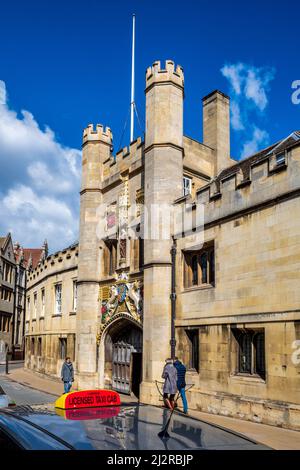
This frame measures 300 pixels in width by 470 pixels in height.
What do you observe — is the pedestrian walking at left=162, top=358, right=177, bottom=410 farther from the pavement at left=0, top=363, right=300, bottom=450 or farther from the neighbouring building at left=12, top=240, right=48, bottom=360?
the neighbouring building at left=12, top=240, right=48, bottom=360

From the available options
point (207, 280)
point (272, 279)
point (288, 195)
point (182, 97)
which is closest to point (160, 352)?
point (207, 280)

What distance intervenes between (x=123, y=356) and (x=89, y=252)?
4853mm

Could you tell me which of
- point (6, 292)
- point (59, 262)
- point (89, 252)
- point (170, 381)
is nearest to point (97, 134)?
point (89, 252)

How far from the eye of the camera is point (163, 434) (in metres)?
3.25

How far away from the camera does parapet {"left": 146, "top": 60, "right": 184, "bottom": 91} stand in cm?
1769

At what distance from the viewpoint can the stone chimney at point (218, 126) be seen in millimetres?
21016

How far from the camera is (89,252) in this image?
21125 millimetres

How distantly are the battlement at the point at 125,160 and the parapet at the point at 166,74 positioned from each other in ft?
8.12

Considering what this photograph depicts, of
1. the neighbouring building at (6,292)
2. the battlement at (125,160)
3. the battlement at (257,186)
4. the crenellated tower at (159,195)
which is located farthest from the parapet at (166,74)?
the neighbouring building at (6,292)

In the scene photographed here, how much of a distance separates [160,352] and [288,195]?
22.0ft

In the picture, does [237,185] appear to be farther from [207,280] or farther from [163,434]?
[163,434]

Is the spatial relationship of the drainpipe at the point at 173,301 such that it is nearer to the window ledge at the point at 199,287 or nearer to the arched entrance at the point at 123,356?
the window ledge at the point at 199,287

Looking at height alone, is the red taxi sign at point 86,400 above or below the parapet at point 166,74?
below

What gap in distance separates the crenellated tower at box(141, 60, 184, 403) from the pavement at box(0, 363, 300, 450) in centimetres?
200
